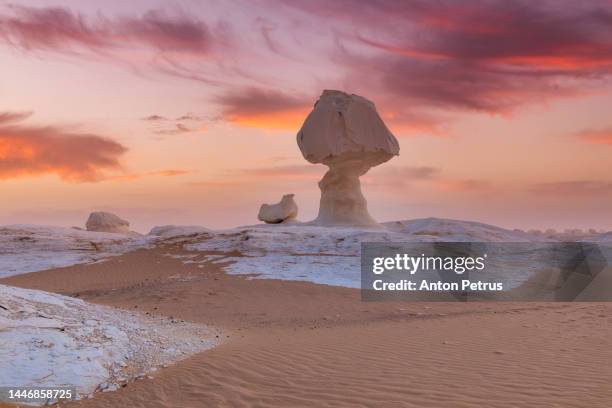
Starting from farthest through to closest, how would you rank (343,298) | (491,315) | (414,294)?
(414,294) < (343,298) < (491,315)

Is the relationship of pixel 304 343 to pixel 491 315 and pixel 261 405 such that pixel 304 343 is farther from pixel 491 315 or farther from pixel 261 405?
pixel 491 315

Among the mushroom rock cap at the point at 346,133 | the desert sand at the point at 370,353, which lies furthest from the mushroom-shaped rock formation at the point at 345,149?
the desert sand at the point at 370,353

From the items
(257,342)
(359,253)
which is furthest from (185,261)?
(257,342)

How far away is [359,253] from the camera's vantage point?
22.8 metres

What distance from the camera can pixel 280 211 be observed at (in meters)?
45.7

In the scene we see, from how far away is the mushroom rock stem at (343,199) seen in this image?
35.0 m

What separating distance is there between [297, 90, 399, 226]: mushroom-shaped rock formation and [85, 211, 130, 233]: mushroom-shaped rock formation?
90.9ft

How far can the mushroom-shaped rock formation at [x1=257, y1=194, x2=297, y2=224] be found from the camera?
149 ft

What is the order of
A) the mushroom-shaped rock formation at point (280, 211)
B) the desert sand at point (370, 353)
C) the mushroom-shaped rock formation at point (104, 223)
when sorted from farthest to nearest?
the mushroom-shaped rock formation at point (104, 223) < the mushroom-shaped rock formation at point (280, 211) < the desert sand at point (370, 353)

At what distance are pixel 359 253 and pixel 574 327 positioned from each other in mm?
11671

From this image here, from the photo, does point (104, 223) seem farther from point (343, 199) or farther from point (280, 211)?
point (343, 199)

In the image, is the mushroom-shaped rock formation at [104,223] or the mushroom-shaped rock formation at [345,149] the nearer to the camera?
the mushroom-shaped rock formation at [345,149]

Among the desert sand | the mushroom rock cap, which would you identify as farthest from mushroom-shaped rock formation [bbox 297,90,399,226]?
the desert sand

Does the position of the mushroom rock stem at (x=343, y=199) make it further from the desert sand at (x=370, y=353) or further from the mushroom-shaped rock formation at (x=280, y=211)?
the desert sand at (x=370, y=353)
